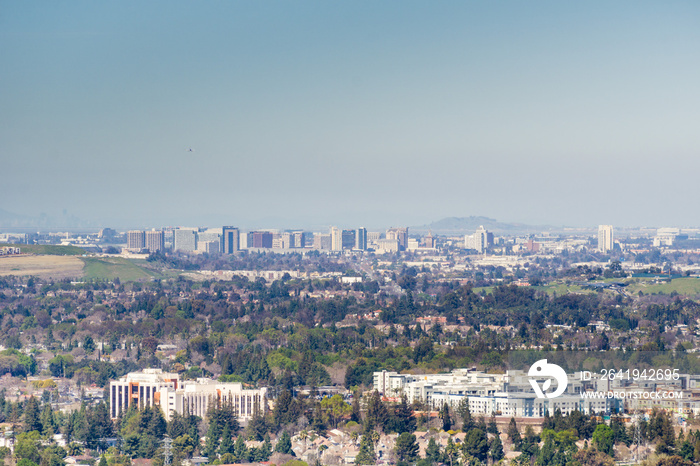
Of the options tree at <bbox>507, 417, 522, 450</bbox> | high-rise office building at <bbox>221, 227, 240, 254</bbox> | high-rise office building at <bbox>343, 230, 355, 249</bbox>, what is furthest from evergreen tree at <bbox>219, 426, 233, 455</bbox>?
high-rise office building at <bbox>343, 230, 355, 249</bbox>

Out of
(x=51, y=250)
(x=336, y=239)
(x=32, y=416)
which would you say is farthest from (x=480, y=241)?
(x=32, y=416)

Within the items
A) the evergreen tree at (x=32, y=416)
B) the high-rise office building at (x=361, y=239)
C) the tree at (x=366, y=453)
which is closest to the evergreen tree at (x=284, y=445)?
the tree at (x=366, y=453)

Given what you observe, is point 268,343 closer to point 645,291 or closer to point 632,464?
point 632,464

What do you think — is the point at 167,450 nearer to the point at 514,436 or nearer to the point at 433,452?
the point at 433,452

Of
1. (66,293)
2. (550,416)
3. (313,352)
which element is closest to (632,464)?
(550,416)

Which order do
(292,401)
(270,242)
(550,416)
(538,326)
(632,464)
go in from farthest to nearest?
1. (270,242)
2. (538,326)
3. (292,401)
4. (550,416)
5. (632,464)

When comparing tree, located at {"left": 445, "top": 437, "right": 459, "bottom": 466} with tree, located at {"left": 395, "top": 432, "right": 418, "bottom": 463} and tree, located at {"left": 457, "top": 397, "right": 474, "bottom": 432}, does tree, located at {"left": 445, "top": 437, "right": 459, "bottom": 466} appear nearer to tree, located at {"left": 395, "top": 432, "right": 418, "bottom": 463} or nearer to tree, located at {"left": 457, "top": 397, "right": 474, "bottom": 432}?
tree, located at {"left": 395, "top": 432, "right": 418, "bottom": 463}

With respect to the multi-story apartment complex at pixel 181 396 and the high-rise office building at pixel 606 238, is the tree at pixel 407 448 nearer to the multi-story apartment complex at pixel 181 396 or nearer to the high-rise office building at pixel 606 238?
the multi-story apartment complex at pixel 181 396
